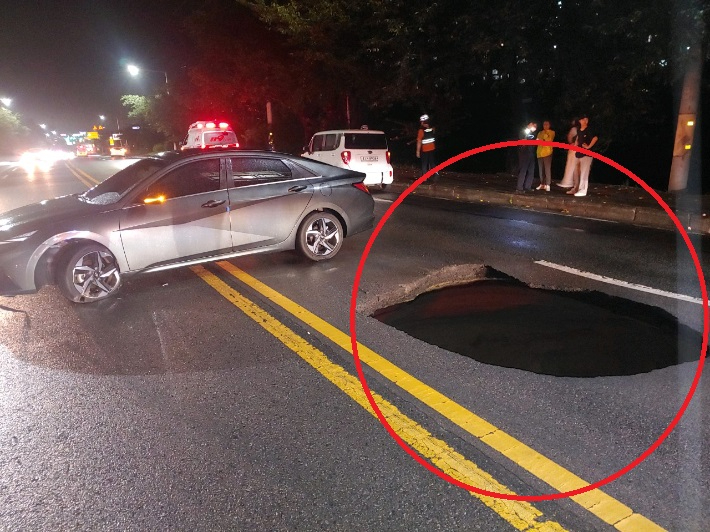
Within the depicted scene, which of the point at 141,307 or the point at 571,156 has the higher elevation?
the point at 571,156

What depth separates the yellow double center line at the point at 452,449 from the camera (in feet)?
8.43

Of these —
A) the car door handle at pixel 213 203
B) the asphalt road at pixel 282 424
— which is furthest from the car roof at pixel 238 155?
the asphalt road at pixel 282 424

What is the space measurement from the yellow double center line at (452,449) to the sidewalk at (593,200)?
778cm

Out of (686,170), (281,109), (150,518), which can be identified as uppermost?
(281,109)

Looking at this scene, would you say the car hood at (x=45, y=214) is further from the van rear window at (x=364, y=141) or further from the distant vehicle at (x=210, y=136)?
the distant vehicle at (x=210, y=136)

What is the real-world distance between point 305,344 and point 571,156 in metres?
10.7

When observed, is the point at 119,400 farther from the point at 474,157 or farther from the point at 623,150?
the point at 474,157

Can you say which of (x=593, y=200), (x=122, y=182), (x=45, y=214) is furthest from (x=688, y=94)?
(x=45, y=214)

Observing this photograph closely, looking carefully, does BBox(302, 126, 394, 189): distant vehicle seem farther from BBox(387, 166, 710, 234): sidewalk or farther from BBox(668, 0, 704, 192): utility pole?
BBox(668, 0, 704, 192): utility pole

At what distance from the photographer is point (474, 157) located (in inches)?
827

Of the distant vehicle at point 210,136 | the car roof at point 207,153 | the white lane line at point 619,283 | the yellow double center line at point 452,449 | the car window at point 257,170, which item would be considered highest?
the distant vehicle at point 210,136

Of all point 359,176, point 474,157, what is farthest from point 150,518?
point 474,157

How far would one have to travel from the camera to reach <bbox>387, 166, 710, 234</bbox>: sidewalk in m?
10.1

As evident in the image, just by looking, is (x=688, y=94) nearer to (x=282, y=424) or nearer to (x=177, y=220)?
(x=177, y=220)
